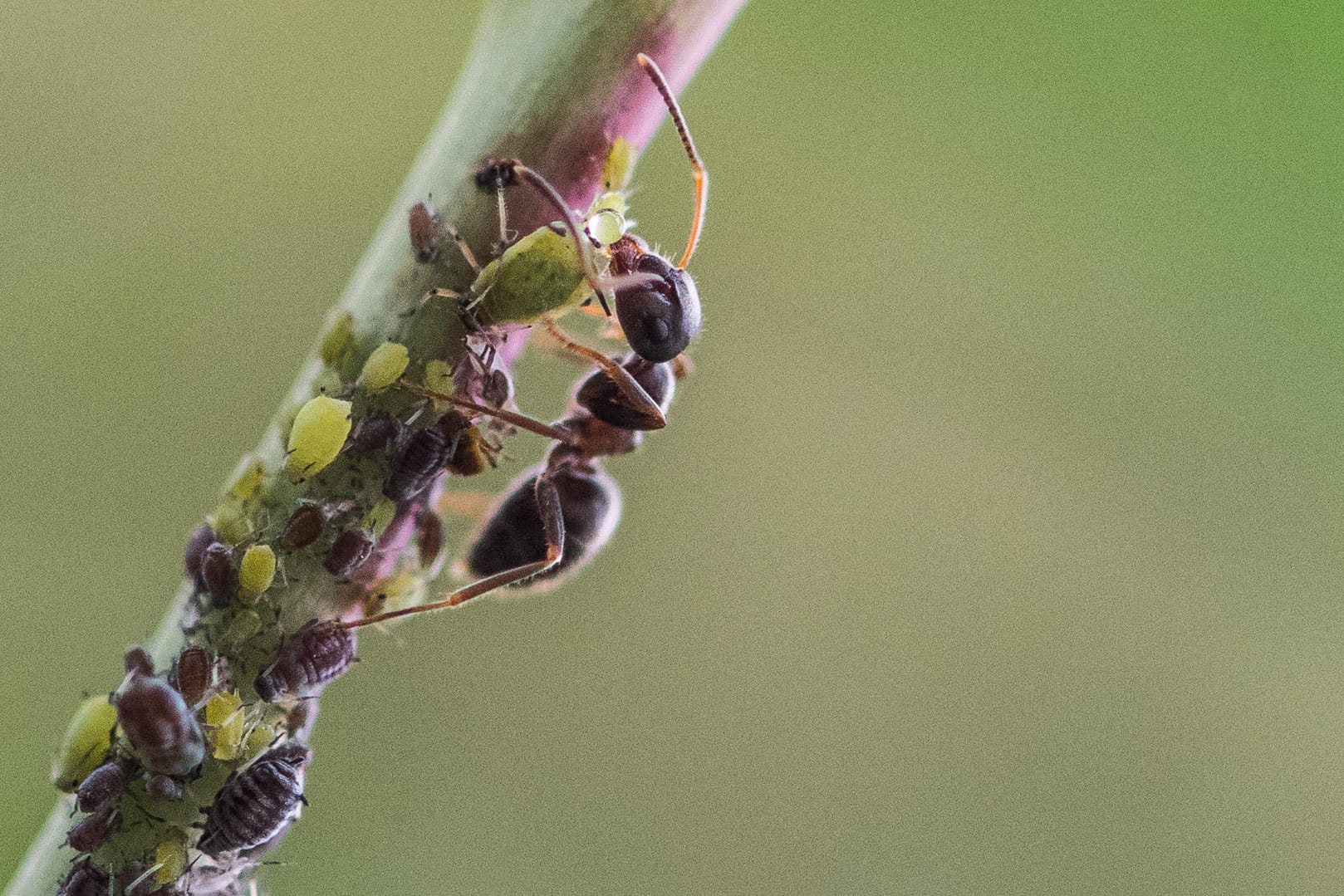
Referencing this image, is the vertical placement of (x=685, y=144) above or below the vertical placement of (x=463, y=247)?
above

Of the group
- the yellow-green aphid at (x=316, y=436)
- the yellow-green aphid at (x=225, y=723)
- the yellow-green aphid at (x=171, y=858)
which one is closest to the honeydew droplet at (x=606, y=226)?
the yellow-green aphid at (x=316, y=436)

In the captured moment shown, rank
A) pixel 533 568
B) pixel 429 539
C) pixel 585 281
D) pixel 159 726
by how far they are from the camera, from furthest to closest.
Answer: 1. pixel 533 568
2. pixel 429 539
3. pixel 585 281
4. pixel 159 726

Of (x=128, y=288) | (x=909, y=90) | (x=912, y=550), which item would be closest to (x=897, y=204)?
(x=909, y=90)

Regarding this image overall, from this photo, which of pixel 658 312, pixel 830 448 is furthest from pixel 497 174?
pixel 830 448

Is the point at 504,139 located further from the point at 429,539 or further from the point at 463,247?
the point at 429,539

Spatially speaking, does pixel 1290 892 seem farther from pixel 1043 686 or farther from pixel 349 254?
pixel 349 254

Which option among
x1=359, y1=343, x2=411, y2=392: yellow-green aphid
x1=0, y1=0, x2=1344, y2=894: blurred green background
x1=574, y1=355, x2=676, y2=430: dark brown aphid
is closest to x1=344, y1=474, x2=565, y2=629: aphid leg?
x1=574, y1=355, x2=676, y2=430: dark brown aphid

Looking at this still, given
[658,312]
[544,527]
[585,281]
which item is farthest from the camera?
[544,527]
